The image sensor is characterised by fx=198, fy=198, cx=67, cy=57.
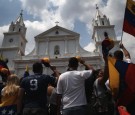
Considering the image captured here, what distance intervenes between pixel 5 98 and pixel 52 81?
1025mm

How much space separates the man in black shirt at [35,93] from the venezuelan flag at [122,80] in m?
1.17

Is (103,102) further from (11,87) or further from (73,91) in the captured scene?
(11,87)

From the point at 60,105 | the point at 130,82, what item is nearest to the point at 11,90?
the point at 60,105

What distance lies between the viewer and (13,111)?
3922 millimetres

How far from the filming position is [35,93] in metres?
3.79

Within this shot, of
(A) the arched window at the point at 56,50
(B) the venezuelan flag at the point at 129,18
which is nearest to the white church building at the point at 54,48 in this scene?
(A) the arched window at the point at 56,50

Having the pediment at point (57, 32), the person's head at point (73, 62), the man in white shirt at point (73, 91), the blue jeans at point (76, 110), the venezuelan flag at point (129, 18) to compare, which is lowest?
the blue jeans at point (76, 110)

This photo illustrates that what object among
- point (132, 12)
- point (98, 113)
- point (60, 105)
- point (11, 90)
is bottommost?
point (98, 113)

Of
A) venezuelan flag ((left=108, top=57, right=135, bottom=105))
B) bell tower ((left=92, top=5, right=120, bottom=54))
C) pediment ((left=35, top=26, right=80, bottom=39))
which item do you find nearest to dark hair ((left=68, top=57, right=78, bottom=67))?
venezuelan flag ((left=108, top=57, right=135, bottom=105))

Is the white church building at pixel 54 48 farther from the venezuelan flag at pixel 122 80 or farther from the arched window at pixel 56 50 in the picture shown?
the venezuelan flag at pixel 122 80

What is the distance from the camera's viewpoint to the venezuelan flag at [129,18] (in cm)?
519

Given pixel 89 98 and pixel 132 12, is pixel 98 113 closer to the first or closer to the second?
pixel 89 98

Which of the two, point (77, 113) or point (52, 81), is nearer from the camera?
point (77, 113)

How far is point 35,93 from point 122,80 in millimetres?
1637
